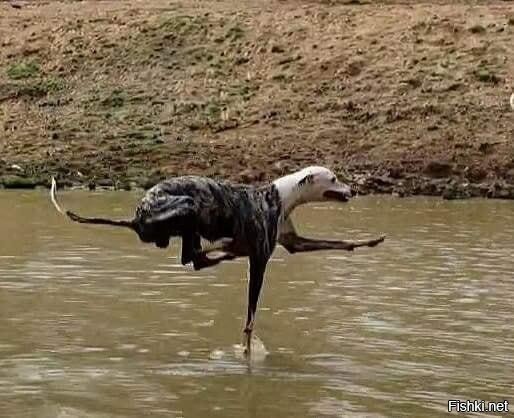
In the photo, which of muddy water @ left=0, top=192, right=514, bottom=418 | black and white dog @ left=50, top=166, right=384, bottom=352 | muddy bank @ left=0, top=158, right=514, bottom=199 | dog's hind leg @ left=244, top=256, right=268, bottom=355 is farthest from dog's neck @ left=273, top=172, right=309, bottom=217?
muddy bank @ left=0, top=158, right=514, bottom=199

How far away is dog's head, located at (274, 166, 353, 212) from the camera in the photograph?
968cm

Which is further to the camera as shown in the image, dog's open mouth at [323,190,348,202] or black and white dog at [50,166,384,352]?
dog's open mouth at [323,190,348,202]

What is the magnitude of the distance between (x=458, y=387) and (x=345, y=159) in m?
18.9

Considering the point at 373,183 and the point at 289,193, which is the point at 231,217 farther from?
the point at 373,183

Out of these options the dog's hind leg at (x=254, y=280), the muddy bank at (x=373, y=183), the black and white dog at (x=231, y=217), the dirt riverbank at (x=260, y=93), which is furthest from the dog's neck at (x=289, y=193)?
the dirt riverbank at (x=260, y=93)

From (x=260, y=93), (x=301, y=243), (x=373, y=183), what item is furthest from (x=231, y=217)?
(x=260, y=93)

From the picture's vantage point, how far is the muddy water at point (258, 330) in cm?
837

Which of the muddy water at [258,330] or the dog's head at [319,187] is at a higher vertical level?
the dog's head at [319,187]

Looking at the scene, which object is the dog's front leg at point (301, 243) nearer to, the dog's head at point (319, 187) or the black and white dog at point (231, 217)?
the black and white dog at point (231, 217)

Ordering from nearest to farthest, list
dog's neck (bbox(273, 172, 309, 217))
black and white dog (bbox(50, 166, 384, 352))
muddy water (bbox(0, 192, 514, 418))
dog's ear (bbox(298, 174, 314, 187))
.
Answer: muddy water (bbox(0, 192, 514, 418))
black and white dog (bbox(50, 166, 384, 352))
dog's neck (bbox(273, 172, 309, 217))
dog's ear (bbox(298, 174, 314, 187))

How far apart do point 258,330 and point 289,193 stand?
160 cm

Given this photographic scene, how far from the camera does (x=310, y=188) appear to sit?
9.77 metres

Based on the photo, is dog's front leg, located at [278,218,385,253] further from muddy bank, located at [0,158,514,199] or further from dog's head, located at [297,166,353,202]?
muddy bank, located at [0,158,514,199]

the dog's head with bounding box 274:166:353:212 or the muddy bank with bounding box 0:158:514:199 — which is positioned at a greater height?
the dog's head with bounding box 274:166:353:212
